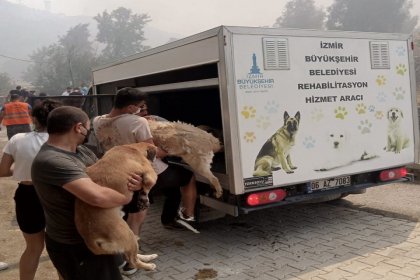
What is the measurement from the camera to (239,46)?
428 centimetres

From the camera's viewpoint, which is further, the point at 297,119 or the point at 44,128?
the point at 297,119

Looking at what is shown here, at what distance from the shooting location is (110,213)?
248 cm

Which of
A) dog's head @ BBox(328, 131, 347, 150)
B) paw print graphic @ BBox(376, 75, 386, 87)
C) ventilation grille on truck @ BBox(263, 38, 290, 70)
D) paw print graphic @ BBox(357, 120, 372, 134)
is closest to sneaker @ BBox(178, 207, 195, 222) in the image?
dog's head @ BBox(328, 131, 347, 150)

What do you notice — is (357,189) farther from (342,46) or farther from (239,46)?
(239,46)

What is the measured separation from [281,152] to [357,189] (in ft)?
4.37

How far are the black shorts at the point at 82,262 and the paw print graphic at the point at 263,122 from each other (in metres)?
2.29

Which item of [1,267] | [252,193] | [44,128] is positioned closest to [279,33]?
[252,193]

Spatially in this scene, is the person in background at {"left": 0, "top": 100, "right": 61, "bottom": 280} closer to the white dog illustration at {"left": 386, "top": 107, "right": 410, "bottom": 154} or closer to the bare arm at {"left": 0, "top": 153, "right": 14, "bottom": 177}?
the bare arm at {"left": 0, "top": 153, "right": 14, "bottom": 177}

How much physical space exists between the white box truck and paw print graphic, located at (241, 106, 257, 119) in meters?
0.01

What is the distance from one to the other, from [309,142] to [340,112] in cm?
56

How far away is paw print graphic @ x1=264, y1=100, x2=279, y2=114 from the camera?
448cm

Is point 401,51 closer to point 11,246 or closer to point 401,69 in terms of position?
point 401,69

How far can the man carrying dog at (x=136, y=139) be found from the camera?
433 cm

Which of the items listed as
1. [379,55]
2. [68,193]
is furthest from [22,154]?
[379,55]
